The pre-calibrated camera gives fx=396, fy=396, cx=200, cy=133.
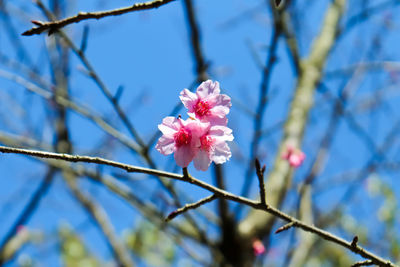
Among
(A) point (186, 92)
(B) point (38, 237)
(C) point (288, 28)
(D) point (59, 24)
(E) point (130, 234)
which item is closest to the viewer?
(D) point (59, 24)

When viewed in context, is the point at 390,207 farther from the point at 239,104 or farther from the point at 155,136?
the point at 155,136

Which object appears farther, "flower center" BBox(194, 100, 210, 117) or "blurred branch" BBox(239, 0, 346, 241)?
"blurred branch" BBox(239, 0, 346, 241)

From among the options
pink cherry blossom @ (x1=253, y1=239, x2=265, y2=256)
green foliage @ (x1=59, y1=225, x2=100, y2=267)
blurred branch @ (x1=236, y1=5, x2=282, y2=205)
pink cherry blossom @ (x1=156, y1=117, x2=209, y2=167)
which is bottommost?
pink cherry blossom @ (x1=156, y1=117, x2=209, y2=167)

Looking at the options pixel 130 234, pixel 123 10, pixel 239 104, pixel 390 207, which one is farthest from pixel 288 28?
pixel 130 234

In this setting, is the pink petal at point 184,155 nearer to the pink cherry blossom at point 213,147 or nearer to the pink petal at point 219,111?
the pink cherry blossom at point 213,147

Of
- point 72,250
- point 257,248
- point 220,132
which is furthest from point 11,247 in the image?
point 72,250

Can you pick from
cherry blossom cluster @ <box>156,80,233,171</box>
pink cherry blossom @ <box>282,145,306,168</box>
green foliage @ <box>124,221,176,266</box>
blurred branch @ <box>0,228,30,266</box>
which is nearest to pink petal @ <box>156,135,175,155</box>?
cherry blossom cluster @ <box>156,80,233,171</box>

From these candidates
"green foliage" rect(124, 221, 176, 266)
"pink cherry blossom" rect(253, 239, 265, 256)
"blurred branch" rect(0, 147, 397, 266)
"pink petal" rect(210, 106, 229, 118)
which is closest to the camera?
"blurred branch" rect(0, 147, 397, 266)

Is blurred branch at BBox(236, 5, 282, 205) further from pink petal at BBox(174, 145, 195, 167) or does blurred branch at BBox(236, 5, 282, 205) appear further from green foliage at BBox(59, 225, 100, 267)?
green foliage at BBox(59, 225, 100, 267)
